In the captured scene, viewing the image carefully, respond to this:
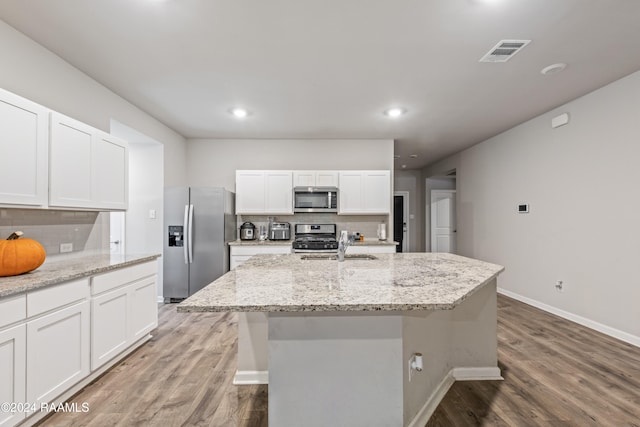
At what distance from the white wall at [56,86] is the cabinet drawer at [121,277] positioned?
146 cm

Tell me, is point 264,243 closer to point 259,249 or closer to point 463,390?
point 259,249

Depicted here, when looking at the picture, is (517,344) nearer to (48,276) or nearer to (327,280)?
(327,280)

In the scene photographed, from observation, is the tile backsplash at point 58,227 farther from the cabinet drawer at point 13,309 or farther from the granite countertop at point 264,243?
the granite countertop at point 264,243

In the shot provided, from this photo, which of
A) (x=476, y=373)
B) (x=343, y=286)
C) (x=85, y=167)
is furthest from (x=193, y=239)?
(x=476, y=373)

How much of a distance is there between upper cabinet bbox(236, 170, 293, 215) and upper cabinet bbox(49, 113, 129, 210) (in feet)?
6.70

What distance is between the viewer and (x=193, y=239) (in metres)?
4.54

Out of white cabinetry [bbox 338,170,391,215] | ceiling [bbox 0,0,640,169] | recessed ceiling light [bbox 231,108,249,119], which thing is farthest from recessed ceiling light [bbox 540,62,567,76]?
recessed ceiling light [bbox 231,108,249,119]

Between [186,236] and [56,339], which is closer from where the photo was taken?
[56,339]

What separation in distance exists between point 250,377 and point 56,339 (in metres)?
1.22

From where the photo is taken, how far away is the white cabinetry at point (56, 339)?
5.80 feet

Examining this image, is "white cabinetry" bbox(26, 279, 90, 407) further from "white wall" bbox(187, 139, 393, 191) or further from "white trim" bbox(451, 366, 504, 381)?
"white wall" bbox(187, 139, 393, 191)

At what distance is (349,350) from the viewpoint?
4.81 feet

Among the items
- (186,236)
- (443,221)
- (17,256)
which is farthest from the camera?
(443,221)

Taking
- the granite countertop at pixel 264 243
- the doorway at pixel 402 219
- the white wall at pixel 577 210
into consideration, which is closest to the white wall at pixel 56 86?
the granite countertop at pixel 264 243
